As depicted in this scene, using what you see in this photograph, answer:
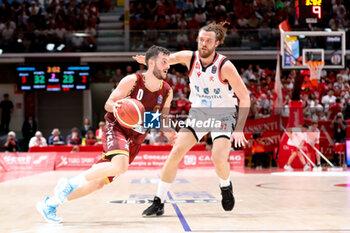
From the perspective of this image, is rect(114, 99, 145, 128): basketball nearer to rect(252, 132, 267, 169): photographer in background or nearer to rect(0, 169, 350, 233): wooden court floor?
rect(0, 169, 350, 233): wooden court floor

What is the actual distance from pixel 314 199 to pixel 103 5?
69.3 feet

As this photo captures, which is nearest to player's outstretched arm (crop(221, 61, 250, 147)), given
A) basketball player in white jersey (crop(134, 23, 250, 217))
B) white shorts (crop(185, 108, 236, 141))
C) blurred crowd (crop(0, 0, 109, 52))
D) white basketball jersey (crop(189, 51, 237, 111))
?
basketball player in white jersey (crop(134, 23, 250, 217))

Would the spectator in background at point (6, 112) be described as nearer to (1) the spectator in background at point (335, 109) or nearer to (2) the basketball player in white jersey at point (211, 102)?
(1) the spectator in background at point (335, 109)

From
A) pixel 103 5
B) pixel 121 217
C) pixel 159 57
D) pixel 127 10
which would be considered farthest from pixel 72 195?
pixel 103 5

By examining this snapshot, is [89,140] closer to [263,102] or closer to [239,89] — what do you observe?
[263,102]

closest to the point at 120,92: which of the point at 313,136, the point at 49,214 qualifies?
the point at 49,214

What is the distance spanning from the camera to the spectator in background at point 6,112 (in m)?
25.6

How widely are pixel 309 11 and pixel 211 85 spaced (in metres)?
9.62

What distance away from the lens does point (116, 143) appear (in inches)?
230

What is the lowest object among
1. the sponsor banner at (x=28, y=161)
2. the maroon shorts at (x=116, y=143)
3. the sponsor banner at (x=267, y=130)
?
the sponsor banner at (x=28, y=161)

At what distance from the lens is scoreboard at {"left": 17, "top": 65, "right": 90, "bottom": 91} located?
23.0 m

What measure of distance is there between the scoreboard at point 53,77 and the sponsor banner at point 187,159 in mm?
5584

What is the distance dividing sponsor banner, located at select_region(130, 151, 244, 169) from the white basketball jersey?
41.7ft

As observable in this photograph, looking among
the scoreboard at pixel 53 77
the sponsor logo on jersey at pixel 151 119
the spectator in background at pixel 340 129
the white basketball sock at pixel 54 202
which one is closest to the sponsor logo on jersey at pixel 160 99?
the sponsor logo on jersey at pixel 151 119
